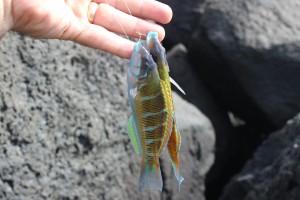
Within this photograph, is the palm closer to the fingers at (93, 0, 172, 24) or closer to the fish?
the fingers at (93, 0, 172, 24)

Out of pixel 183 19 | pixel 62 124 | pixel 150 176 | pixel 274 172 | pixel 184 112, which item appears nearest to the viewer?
pixel 150 176

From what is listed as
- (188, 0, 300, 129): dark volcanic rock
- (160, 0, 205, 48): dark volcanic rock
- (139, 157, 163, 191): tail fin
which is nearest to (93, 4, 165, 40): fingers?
(139, 157, 163, 191): tail fin

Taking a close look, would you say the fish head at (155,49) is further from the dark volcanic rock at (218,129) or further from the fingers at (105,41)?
the dark volcanic rock at (218,129)

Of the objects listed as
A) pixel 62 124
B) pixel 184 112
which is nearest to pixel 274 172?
pixel 184 112

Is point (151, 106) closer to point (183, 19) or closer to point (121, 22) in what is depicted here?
point (121, 22)

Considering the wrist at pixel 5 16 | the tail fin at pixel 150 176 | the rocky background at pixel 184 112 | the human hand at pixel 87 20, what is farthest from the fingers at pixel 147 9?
the rocky background at pixel 184 112
